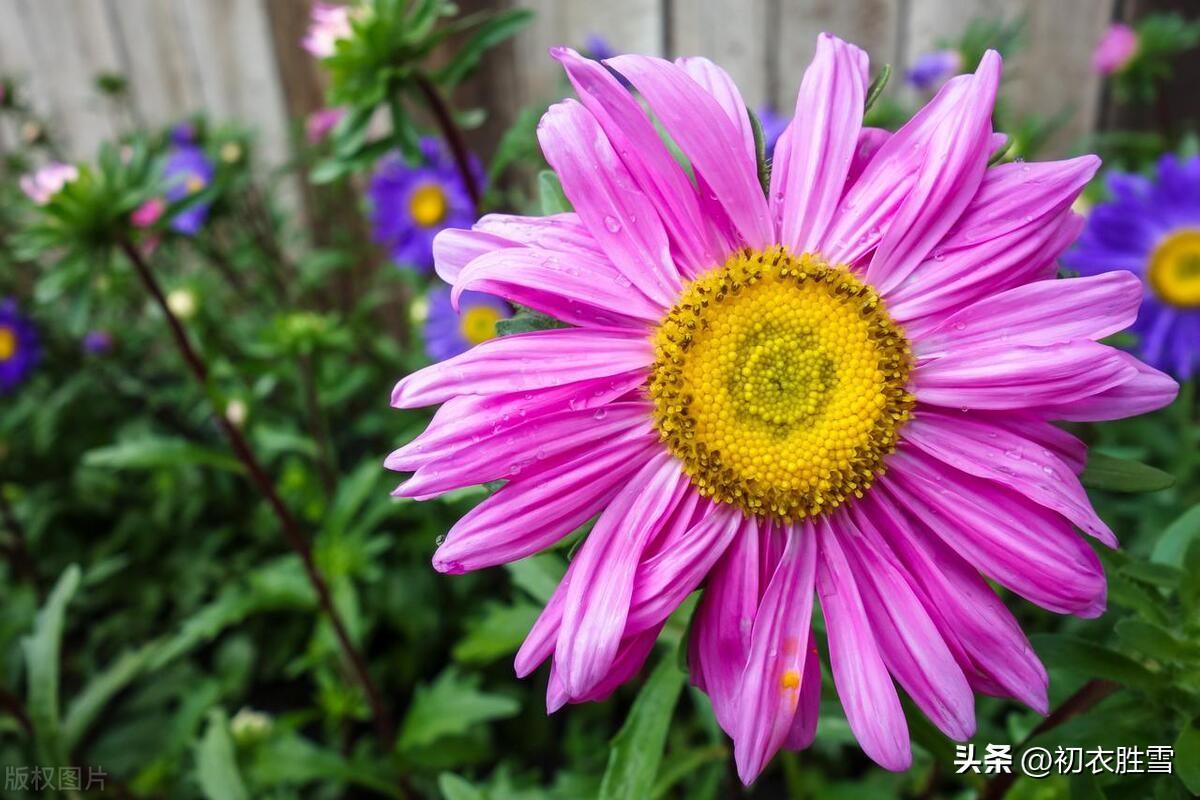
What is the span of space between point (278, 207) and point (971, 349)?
6.46 ft

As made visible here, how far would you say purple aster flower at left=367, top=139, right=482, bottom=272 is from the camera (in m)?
1.75

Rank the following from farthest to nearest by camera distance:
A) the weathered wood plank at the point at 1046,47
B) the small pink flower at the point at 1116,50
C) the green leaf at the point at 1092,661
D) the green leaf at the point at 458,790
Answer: the weathered wood plank at the point at 1046,47, the small pink flower at the point at 1116,50, the green leaf at the point at 458,790, the green leaf at the point at 1092,661

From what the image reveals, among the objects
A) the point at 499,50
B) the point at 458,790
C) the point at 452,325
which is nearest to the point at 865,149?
the point at 458,790

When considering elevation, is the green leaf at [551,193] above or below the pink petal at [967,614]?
above

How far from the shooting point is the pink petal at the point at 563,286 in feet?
1.69

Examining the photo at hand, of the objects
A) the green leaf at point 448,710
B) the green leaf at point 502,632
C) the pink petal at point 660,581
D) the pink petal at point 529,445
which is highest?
the pink petal at point 529,445

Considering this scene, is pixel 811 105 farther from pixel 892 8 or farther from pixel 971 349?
pixel 892 8

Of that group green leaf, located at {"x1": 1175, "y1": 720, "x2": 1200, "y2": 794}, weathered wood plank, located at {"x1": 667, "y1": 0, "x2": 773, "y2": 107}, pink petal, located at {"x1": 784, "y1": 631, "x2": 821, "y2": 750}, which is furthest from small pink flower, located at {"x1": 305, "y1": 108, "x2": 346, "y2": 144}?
green leaf, located at {"x1": 1175, "y1": 720, "x2": 1200, "y2": 794}

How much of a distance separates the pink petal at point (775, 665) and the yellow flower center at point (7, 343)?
75.9 inches

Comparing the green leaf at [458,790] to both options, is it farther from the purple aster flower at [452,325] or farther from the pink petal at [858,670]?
the purple aster flower at [452,325]

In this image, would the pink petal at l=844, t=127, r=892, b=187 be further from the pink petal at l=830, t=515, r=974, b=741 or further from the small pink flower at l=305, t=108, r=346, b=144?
the small pink flower at l=305, t=108, r=346, b=144

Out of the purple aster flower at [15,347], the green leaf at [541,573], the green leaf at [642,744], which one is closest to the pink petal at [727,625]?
the green leaf at [642,744]

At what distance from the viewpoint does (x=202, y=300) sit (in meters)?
1.68

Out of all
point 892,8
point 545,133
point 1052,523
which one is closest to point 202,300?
point 545,133
